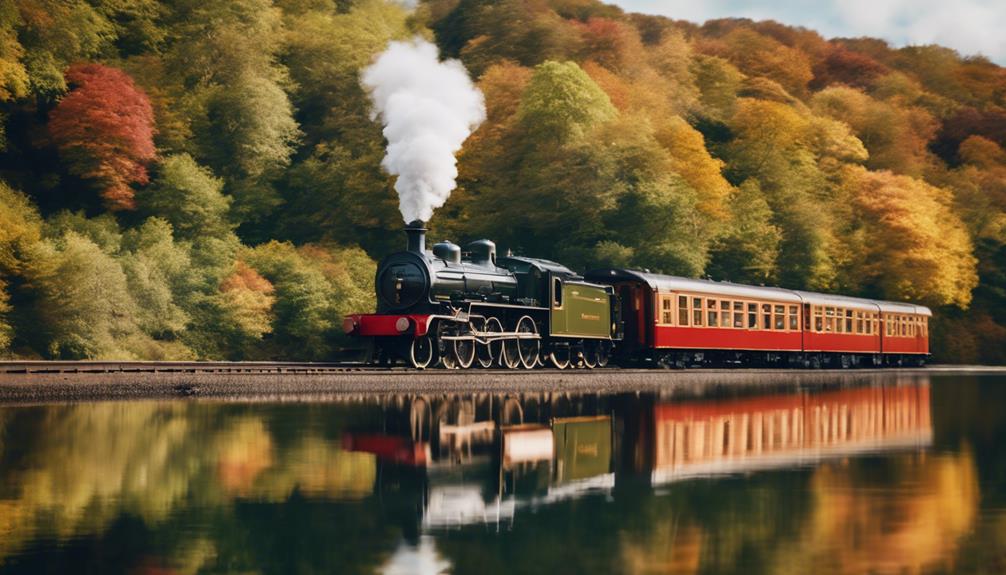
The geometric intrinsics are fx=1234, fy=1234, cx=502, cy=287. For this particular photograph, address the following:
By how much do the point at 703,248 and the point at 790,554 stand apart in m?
45.0

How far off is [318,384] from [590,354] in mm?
11994

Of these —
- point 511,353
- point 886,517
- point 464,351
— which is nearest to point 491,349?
point 511,353

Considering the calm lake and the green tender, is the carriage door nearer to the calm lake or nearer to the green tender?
the green tender

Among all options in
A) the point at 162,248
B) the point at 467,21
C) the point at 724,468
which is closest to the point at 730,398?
the point at 724,468

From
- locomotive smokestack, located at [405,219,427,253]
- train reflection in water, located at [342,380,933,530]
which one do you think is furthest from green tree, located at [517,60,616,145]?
train reflection in water, located at [342,380,933,530]

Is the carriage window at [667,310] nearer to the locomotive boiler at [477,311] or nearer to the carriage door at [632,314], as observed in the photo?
the carriage door at [632,314]

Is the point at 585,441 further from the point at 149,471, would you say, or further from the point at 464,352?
the point at 464,352

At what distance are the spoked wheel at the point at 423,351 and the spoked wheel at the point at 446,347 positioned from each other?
0.83 feet

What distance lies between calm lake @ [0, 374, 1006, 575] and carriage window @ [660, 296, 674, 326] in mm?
14983

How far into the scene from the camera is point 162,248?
146 ft

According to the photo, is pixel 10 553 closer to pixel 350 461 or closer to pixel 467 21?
pixel 350 461

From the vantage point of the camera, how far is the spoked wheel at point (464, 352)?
30.5m

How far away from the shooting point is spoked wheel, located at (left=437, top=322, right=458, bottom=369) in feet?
97.3

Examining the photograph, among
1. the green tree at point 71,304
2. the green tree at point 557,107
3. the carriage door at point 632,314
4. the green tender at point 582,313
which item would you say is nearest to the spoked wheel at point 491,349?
the green tender at point 582,313
